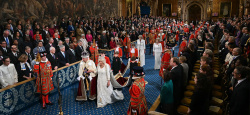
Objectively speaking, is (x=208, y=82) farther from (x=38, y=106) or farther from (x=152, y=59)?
(x=152, y=59)

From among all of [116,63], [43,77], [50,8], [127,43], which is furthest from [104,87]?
[50,8]

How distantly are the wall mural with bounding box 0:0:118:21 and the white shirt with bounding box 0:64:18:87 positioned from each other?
5.86 meters

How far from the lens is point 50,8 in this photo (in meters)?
13.9

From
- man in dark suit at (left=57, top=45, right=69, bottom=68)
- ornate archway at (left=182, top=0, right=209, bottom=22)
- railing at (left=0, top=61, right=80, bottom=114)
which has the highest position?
ornate archway at (left=182, top=0, right=209, bottom=22)

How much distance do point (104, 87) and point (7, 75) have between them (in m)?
3.08

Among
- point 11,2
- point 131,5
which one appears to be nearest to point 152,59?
point 11,2

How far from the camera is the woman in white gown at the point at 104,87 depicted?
6434 millimetres

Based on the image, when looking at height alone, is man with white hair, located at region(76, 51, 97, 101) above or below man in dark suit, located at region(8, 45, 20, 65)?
below

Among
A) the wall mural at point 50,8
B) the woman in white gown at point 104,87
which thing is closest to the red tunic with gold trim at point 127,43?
the wall mural at point 50,8

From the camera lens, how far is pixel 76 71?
8836mm

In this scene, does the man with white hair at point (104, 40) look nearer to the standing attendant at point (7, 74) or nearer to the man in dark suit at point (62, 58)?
the man in dark suit at point (62, 58)

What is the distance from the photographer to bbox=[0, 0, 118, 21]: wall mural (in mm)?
11135

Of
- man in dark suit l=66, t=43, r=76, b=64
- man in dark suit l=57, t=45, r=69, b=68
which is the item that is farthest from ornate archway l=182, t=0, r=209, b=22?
man in dark suit l=57, t=45, r=69, b=68

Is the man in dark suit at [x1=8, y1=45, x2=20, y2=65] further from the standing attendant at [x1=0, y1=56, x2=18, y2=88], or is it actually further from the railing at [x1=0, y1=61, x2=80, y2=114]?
the railing at [x1=0, y1=61, x2=80, y2=114]
